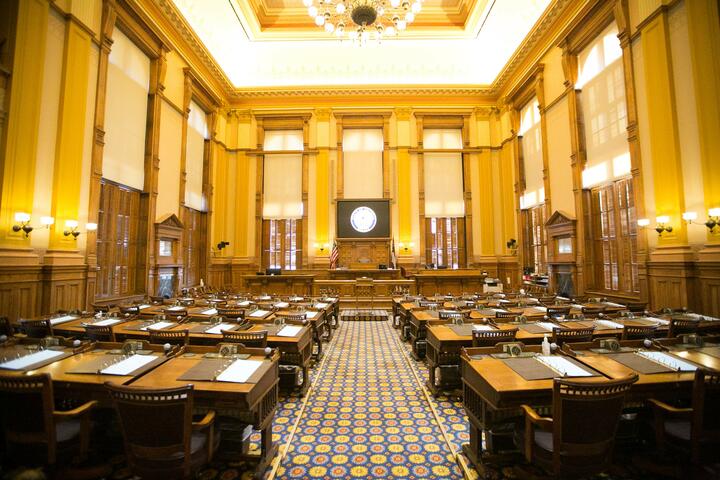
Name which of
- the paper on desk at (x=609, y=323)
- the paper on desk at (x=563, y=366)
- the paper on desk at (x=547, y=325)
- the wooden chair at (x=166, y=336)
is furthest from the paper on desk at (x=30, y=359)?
the paper on desk at (x=609, y=323)

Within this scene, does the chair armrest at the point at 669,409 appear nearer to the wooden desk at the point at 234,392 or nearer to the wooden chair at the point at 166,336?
the wooden desk at the point at 234,392

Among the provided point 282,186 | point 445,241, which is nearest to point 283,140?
point 282,186

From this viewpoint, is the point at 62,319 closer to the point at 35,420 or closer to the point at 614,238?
the point at 35,420

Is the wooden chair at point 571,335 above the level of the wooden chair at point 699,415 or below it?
above

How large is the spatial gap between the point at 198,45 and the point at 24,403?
12.6 metres

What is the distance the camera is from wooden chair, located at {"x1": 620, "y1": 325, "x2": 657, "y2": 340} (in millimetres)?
3832

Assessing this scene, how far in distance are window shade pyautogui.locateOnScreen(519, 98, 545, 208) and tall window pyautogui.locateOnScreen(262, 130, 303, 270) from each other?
29.5ft

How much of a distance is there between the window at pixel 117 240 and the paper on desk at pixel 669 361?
32.0 feet

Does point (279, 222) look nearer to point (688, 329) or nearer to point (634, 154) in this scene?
point (634, 154)

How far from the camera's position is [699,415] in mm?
2094

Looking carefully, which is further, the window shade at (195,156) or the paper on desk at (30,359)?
the window shade at (195,156)

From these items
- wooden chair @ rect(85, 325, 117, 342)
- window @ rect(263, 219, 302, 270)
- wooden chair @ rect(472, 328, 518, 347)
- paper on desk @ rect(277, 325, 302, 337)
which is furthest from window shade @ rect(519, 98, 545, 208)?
wooden chair @ rect(85, 325, 117, 342)

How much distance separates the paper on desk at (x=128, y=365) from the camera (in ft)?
8.03

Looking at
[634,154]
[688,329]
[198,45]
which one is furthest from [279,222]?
[688,329]
